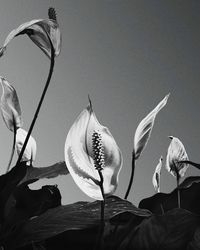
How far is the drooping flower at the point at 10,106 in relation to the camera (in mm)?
209

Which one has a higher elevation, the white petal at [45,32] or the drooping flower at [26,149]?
the white petal at [45,32]

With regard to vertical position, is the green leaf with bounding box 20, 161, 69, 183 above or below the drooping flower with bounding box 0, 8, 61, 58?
below

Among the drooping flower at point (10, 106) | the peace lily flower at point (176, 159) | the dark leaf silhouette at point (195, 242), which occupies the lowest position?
the dark leaf silhouette at point (195, 242)

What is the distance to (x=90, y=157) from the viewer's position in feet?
0.52

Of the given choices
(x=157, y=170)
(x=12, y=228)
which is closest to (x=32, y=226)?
(x=12, y=228)

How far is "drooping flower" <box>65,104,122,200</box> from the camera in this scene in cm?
15

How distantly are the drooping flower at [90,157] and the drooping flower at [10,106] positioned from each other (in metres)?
0.06

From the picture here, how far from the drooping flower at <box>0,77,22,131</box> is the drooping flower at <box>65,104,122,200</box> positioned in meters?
0.06

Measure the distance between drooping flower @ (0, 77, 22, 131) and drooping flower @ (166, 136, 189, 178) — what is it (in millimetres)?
80

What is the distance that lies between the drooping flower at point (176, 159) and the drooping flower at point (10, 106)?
80mm

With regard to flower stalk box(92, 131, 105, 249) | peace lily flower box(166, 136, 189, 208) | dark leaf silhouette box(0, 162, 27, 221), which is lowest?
peace lily flower box(166, 136, 189, 208)

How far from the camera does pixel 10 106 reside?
0.21 meters

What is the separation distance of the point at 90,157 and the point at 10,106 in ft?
0.23

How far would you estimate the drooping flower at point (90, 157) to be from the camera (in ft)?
0.50
